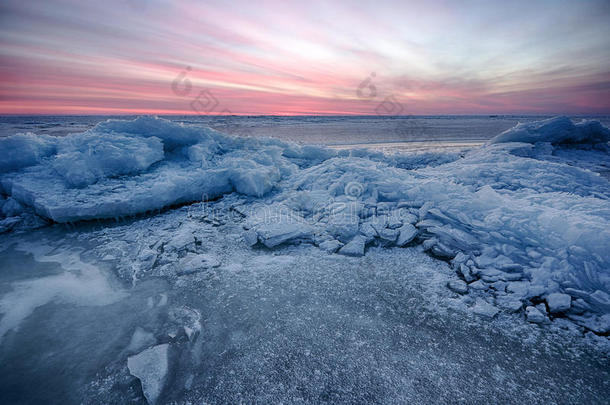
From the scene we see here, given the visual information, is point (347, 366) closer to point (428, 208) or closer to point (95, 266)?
point (428, 208)

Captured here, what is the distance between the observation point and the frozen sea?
178 centimetres

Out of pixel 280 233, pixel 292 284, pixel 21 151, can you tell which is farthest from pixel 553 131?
pixel 21 151

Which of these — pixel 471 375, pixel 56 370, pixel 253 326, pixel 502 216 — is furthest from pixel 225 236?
pixel 502 216

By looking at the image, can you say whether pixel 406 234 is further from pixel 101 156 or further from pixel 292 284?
pixel 101 156

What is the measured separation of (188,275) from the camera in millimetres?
2875

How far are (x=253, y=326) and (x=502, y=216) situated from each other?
3272 millimetres

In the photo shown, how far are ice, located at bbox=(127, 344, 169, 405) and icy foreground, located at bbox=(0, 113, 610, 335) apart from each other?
1163 mm

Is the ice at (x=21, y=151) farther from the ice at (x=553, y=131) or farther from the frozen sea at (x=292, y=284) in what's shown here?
the ice at (x=553, y=131)

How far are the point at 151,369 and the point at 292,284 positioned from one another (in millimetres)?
1369

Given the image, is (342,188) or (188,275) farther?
(342,188)

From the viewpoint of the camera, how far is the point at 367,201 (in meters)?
4.34

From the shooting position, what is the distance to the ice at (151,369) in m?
1.67

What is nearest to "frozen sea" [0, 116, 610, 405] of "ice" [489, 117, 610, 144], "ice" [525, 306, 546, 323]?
"ice" [525, 306, 546, 323]

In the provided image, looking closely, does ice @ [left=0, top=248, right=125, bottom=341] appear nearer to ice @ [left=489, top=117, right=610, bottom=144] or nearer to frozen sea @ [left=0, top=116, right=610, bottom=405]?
frozen sea @ [left=0, top=116, right=610, bottom=405]
